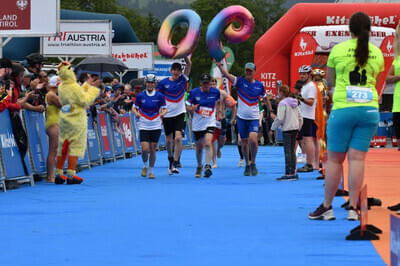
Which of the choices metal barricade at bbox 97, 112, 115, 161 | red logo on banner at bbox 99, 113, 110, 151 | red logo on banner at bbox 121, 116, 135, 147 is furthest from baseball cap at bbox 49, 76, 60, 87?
red logo on banner at bbox 121, 116, 135, 147

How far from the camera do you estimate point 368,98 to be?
25.3 ft

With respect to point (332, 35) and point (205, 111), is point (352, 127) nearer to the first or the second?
point (205, 111)

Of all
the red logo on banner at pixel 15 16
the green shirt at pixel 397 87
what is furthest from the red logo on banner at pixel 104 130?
the green shirt at pixel 397 87

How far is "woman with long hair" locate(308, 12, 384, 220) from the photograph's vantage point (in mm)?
7707

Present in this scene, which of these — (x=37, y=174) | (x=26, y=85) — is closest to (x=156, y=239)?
(x=37, y=174)

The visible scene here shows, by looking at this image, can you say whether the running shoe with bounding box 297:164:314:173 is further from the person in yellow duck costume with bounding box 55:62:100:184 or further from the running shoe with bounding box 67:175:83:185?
the running shoe with bounding box 67:175:83:185

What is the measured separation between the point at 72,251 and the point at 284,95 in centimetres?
890

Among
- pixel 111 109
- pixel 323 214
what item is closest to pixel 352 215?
pixel 323 214

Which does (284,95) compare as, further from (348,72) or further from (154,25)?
(154,25)

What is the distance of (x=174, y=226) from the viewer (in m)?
8.06

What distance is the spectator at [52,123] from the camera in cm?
1394

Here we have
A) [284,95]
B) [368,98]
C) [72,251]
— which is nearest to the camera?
[72,251]

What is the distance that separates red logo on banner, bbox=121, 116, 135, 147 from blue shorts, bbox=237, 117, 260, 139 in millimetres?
7140

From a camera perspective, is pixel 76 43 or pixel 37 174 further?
pixel 76 43
